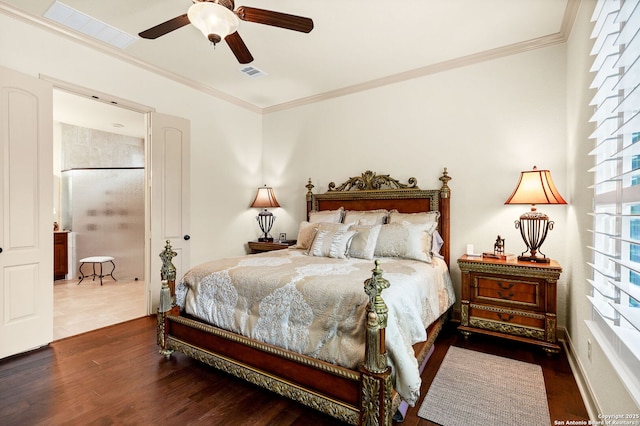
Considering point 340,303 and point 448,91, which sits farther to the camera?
point 448,91

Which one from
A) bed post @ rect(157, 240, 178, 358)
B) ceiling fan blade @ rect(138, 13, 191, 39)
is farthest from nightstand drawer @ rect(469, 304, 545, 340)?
ceiling fan blade @ rect(138, 13, 191, 39)

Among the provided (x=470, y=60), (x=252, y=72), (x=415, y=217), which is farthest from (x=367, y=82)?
(x=415, y=217)

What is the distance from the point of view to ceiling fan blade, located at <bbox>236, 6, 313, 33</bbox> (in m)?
2.12

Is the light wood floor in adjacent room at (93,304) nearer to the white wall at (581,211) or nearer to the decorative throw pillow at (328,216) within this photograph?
the decorative throw pillow at (328,216)

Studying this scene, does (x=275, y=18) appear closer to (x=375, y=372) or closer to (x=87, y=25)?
(x=87, y=25)

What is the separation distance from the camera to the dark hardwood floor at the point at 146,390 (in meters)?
1.89

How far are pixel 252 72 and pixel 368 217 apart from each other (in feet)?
7.58

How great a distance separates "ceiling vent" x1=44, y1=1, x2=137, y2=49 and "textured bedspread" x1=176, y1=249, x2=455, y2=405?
2.44m

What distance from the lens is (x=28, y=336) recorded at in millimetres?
2773

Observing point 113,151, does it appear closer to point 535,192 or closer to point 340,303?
point 340,303

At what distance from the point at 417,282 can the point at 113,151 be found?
6.40 metres

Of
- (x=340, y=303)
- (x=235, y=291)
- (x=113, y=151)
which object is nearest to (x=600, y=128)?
(x=340, y=303)

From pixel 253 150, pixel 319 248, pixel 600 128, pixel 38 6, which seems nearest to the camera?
pixel 600 128

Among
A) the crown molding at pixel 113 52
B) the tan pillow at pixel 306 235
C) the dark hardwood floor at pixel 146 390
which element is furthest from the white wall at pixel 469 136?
the crown molding at pixel 113 52
